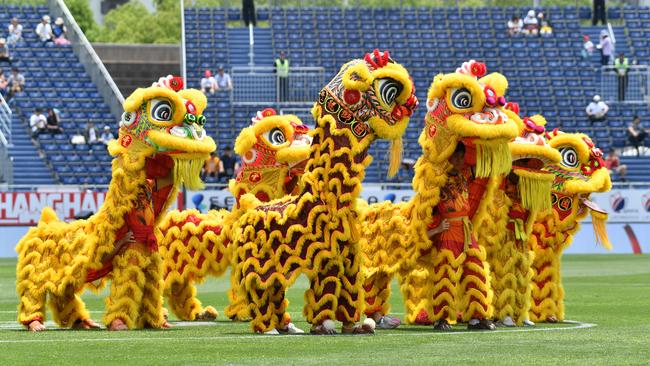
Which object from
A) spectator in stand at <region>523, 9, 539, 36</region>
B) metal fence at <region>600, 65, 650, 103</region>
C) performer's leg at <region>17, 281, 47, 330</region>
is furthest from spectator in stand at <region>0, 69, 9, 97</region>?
performer's leg at <region>17, 281, 47, 330</region>

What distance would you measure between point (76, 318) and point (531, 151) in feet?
18.1

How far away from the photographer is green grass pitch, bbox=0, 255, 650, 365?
1155cm

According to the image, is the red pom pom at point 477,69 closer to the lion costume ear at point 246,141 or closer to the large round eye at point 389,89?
the large round eye at point 389,89

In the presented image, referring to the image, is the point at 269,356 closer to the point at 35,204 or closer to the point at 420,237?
the point at 420,237

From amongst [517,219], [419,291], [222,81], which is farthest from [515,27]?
[419,291]

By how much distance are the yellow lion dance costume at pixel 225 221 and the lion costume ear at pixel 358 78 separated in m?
3.53

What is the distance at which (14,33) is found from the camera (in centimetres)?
4600

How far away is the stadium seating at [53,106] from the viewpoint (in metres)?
41.1

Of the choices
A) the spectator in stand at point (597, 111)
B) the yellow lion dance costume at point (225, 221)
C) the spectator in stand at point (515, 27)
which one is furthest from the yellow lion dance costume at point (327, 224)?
the spectator in stand at point (515, 27)

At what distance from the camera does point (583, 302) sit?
2072 cm

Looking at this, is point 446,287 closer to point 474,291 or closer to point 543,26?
point 474,291

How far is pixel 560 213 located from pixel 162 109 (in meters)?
5.26

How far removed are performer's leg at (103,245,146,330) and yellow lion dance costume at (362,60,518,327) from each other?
2.58 metres

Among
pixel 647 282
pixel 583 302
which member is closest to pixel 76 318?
pixel 583 302
